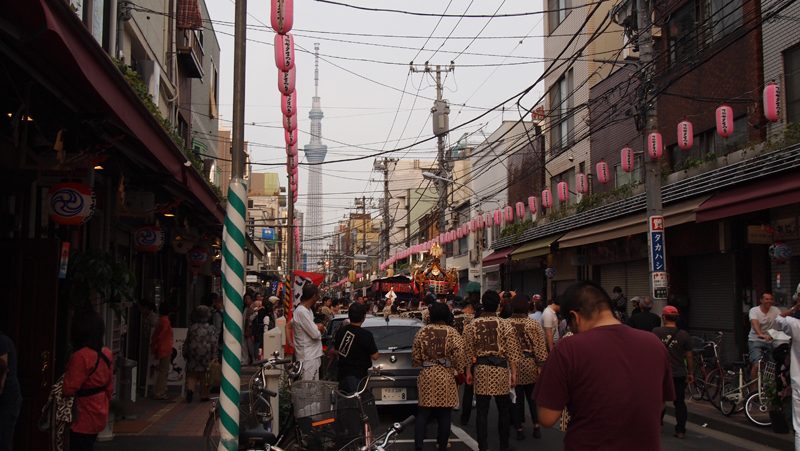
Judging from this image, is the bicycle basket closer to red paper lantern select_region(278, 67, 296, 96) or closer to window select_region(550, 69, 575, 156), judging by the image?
red paper lantern select_region(278, 67, 296, 96)

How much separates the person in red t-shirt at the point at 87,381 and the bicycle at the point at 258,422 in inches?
40.8

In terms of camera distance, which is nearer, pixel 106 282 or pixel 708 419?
pixel 106 282

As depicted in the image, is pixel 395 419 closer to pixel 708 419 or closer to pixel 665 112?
pixel 708 419

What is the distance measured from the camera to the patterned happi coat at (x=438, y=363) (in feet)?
28.8

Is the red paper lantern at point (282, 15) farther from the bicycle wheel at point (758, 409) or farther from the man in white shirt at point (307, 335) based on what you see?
the bicycle wheel at point (758, 409)

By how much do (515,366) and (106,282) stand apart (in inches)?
203

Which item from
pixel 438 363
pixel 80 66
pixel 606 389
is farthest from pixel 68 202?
pixel 606 389

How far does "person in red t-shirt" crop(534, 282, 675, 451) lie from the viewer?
3.94 meters

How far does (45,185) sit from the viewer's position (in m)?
9.55

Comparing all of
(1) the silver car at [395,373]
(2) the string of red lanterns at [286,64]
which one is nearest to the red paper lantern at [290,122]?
(2) the string of red lanterns at [286,64]

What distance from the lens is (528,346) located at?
33.5ft

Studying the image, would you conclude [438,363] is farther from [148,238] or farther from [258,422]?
[148,238]

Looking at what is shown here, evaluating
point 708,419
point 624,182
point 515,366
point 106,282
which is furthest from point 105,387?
point 624,182

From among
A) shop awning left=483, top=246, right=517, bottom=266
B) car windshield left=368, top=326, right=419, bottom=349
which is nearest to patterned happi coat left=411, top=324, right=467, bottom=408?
car windshield left=368, top=326, right=419, bottom=349
